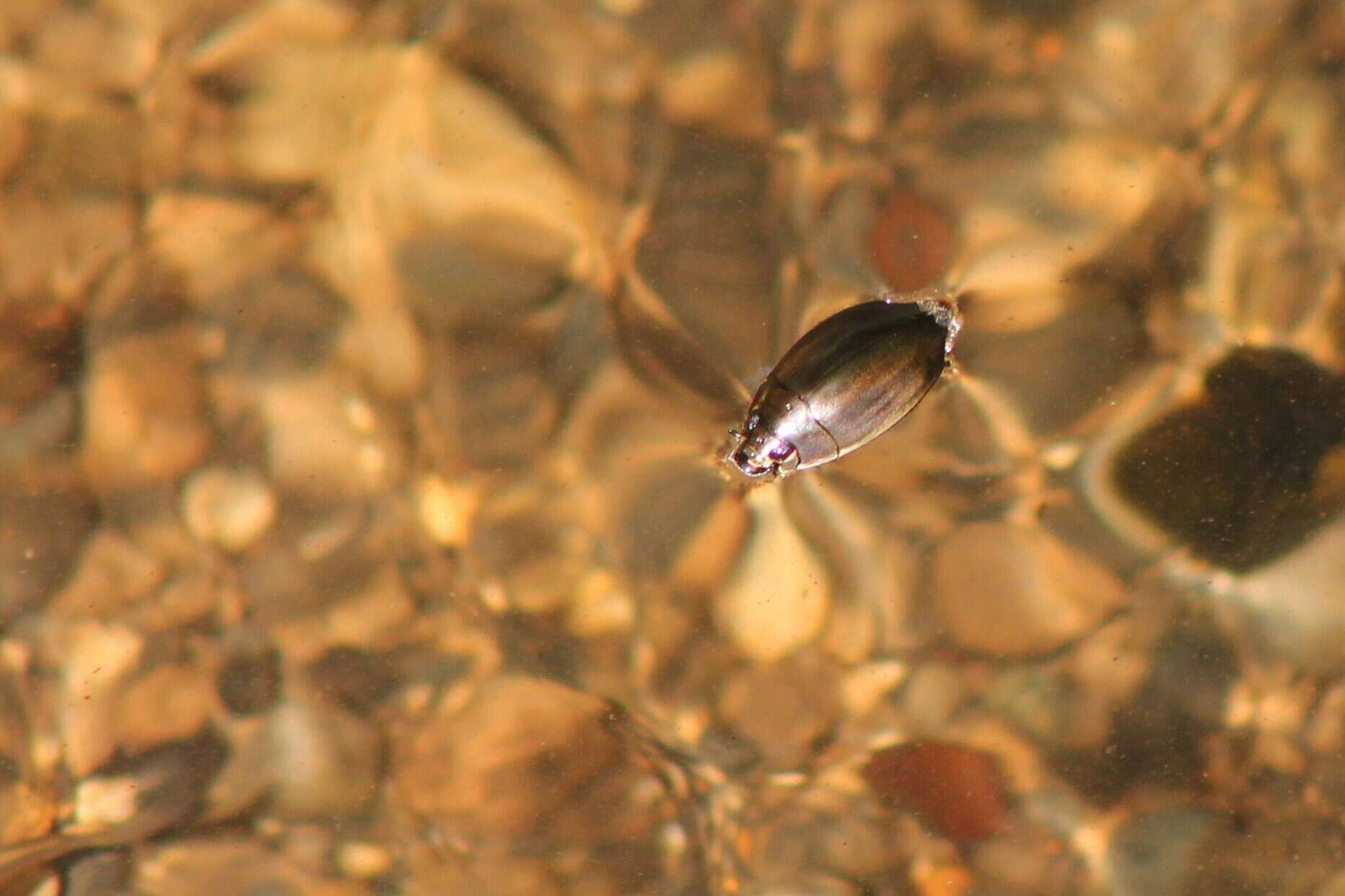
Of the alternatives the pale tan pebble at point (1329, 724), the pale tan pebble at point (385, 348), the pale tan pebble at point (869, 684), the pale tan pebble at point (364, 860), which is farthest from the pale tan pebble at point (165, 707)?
the pale tan pebble at point (1329, 724)

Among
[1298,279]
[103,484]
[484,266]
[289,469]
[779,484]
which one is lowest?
[103,484]

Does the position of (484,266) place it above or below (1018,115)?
below

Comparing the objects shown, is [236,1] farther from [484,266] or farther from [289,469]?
[289,469]

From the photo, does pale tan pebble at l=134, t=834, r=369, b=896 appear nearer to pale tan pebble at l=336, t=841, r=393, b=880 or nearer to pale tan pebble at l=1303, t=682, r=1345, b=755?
pale tan pebble at l=336, t=841, r=393, b=880

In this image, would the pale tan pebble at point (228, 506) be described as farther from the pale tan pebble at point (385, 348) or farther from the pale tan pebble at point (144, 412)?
the pale tan pebble at point (385, 348)

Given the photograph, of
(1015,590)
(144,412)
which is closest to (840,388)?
(1015,590)

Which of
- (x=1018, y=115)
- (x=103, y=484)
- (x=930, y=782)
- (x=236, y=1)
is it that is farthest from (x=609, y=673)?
(x=236, y=1)

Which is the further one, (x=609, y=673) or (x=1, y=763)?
(x=609, y=673)
